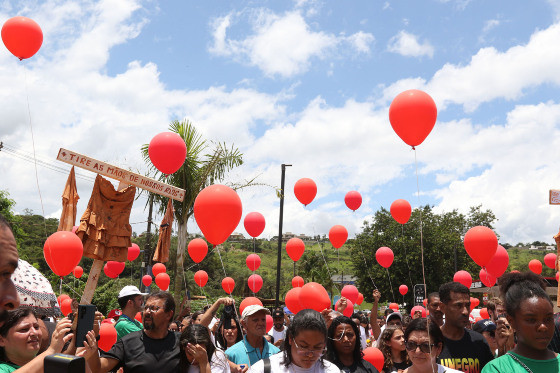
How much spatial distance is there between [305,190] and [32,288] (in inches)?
309

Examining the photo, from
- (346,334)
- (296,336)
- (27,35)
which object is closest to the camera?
Answer: (296,336)

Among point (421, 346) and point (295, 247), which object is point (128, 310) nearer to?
point (421, 346)

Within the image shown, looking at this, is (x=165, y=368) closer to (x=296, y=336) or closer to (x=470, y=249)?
(x=296, y=336)

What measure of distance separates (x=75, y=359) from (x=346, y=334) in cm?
291

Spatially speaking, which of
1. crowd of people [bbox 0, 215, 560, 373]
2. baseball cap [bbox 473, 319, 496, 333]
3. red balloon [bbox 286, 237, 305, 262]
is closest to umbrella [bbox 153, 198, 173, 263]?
crowd of people [bbox 0, 215, 560, 373]

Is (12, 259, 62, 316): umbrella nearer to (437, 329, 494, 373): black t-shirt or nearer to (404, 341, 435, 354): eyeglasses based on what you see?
(404, 341, 435, 354): eyeglasses

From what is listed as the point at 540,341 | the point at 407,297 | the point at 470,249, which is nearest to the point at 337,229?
the point at 470,249

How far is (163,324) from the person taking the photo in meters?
3.69

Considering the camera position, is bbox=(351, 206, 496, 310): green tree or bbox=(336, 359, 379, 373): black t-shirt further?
bbox=(351, 206, 496, 310): green tree

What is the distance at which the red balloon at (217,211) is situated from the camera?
209 inches

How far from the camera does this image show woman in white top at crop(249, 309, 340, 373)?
292cm

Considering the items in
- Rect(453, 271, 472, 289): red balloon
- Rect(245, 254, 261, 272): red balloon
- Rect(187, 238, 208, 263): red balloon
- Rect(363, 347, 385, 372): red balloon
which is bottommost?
Rect(363, 347, 385, 372): red balloon

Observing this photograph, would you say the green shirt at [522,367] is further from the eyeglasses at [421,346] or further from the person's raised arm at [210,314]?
the person's raised arm at [210,314]

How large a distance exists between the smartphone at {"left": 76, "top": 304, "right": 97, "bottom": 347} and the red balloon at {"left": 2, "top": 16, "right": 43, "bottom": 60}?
5.04 m
